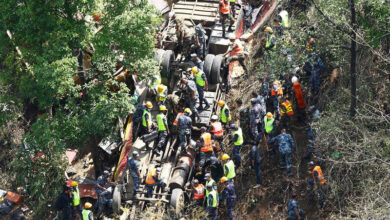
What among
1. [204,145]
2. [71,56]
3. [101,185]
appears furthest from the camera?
[204,145]

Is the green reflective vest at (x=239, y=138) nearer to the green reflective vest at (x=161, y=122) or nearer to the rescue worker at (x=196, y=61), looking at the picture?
the green reflective vest at (x=161, y=122)

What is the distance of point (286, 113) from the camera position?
23750mm

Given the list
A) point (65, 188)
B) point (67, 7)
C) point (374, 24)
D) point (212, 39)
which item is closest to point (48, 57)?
point (67, 7)

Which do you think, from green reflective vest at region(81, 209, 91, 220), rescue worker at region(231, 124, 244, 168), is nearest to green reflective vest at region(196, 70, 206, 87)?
rescue worker at region(231, 124, 244, 168)

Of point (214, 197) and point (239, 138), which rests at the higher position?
point (239, 138)

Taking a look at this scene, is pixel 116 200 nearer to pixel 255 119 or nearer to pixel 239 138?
pixel 239 138

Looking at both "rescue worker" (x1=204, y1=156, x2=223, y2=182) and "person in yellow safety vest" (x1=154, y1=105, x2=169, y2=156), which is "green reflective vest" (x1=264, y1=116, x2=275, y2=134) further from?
"person in yellow safety vest" (x1=154, y1=105, x2=169, y2=156)

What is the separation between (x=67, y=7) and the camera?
869 inches

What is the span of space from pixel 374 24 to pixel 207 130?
6365 mm

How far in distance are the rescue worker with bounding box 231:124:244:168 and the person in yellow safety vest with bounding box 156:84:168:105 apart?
8.91ft

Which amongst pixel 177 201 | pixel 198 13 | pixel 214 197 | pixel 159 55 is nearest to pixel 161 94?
pixel 159 55

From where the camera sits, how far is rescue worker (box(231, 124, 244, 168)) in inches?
907

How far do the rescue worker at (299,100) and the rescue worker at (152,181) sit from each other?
544 cm

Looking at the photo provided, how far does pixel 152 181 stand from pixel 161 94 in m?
3.65
